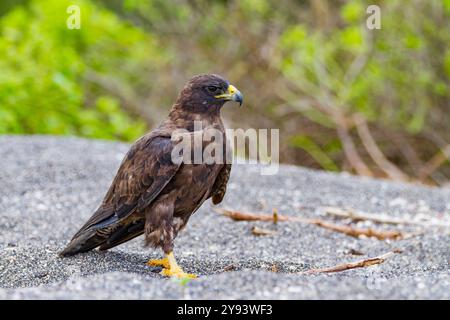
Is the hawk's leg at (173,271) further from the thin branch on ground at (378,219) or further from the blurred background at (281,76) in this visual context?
the blurred background at (281,76)

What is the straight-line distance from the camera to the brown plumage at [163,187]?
3951 millimetres

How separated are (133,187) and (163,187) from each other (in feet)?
0.63

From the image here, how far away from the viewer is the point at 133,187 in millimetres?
4047

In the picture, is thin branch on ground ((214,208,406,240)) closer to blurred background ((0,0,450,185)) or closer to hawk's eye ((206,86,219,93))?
hawk's eye ((206,86,219,93))

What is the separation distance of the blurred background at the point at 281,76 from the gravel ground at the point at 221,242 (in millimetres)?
1947

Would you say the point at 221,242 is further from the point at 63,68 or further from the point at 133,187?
the point at 63,68

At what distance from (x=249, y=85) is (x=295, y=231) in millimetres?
5405

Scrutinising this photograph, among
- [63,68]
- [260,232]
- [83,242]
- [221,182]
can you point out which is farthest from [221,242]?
[63,68]

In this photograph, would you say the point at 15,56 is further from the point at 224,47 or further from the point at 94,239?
the point at 94,239

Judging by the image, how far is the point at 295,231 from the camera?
17.5ft

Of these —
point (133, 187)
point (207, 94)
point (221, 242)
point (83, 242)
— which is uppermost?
point (207, 94)

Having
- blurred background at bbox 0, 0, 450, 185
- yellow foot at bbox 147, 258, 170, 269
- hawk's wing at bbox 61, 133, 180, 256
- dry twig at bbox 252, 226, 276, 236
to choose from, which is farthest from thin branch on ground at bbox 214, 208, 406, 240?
blurred background at bbox 0, 0, 450, 185

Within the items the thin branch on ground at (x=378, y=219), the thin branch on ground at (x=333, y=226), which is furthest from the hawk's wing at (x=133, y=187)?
the thin branch on ground at (x=378, y=219)

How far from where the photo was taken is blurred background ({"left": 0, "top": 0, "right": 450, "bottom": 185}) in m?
9.57
